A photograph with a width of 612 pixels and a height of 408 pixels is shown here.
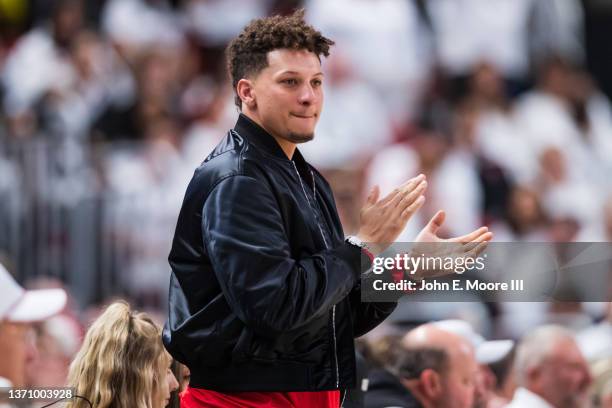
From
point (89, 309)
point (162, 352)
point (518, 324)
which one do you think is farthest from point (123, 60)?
point (162, 352)

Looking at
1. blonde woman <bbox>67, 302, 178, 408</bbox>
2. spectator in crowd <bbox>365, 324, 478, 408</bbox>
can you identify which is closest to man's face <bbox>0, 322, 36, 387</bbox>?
blonde woman <bbox>67, 302, 178, 408</bbox>

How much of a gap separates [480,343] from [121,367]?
134 centimetres

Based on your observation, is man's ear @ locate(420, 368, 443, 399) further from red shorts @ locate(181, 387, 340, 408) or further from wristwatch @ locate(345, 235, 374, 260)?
wristwatch @ locate(345, 235, 374, 260)

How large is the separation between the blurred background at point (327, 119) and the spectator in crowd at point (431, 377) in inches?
130

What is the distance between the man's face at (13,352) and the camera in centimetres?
368

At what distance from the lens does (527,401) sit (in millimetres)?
3793

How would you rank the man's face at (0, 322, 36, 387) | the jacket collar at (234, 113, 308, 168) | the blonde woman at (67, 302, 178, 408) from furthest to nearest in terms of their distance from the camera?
the man's face at (0, 322, 36, 387), the blonde woman at (67, 302, 178, 408), the jacket collar at (234, 113, 308, 168)

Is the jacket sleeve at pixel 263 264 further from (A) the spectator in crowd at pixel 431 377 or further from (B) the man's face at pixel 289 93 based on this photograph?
(A) the spectator in crowd at pixel 431 377

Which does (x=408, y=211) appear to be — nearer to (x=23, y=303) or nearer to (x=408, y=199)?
(x=408, y=199)

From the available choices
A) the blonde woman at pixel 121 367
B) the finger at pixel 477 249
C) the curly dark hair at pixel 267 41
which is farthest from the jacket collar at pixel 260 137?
the blonde woman at pixel 121 367

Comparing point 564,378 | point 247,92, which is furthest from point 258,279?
point 564,378

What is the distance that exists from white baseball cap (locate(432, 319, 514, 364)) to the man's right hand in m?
1.13

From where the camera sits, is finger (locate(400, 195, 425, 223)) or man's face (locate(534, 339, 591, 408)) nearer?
finger (locate(400, 195, 425, 223))

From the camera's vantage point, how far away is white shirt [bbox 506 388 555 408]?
3.78m
